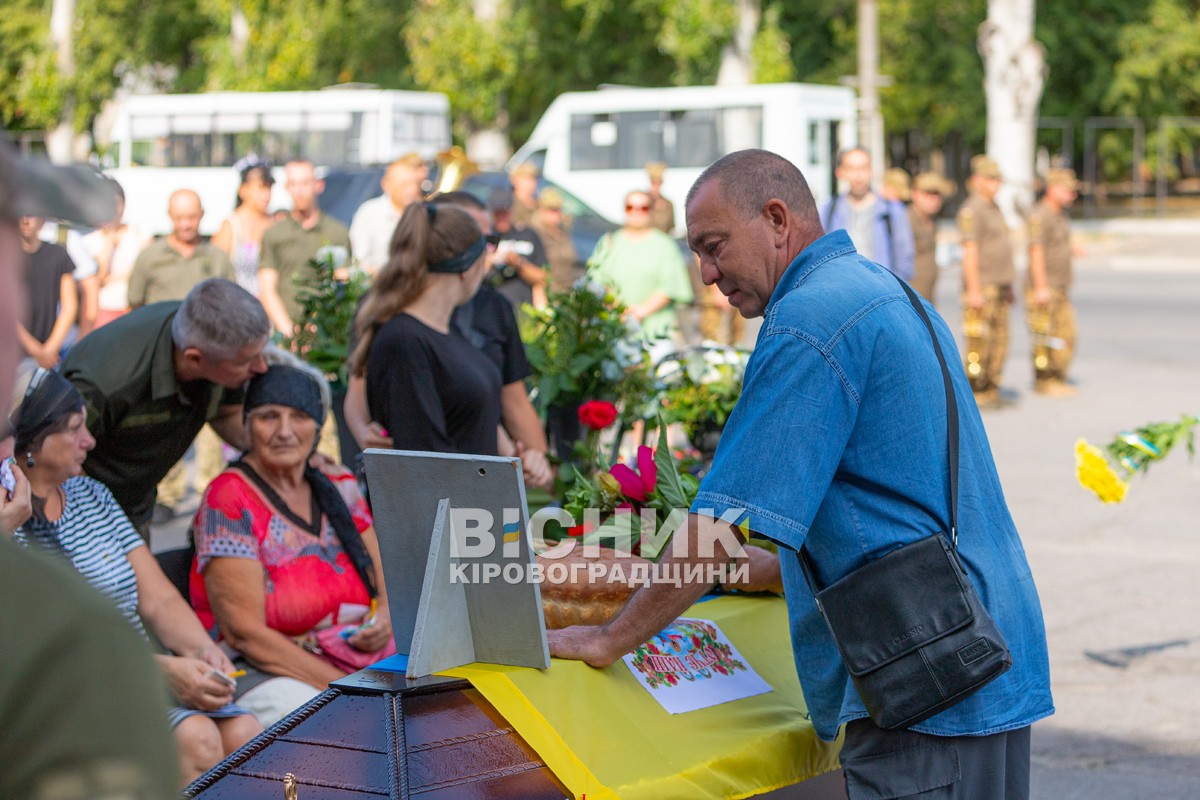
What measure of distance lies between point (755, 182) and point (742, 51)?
28027mm

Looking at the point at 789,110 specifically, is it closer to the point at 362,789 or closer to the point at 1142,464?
the point at 1142,464

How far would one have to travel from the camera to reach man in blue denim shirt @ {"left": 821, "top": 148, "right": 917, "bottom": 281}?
10.2m

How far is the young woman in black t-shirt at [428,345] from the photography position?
4.50m

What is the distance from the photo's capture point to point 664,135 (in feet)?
77.4

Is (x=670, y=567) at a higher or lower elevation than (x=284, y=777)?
higher

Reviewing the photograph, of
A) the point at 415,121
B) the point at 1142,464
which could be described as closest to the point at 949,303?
the point at 415,121

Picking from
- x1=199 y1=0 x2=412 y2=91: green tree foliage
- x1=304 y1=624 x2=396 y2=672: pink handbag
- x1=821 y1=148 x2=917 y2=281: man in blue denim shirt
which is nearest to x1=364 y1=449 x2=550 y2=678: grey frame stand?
x1=304 y1=624 x2=396 y2=672: pink handbag

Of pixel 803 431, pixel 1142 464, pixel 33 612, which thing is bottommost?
pixel 1142 464

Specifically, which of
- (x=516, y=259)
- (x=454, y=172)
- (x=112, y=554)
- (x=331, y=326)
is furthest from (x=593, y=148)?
(x=112, y=554)

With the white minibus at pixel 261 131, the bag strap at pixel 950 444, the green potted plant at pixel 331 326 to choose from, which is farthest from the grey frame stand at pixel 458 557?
the white minibus at pixel 261 131

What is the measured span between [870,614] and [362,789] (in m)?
0.92

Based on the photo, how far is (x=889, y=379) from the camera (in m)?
2.54

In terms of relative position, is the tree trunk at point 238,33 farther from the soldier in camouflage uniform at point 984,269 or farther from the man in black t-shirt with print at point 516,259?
the soldier in camouflage uniform at point 984,269

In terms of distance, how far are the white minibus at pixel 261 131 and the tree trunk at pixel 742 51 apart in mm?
7435
